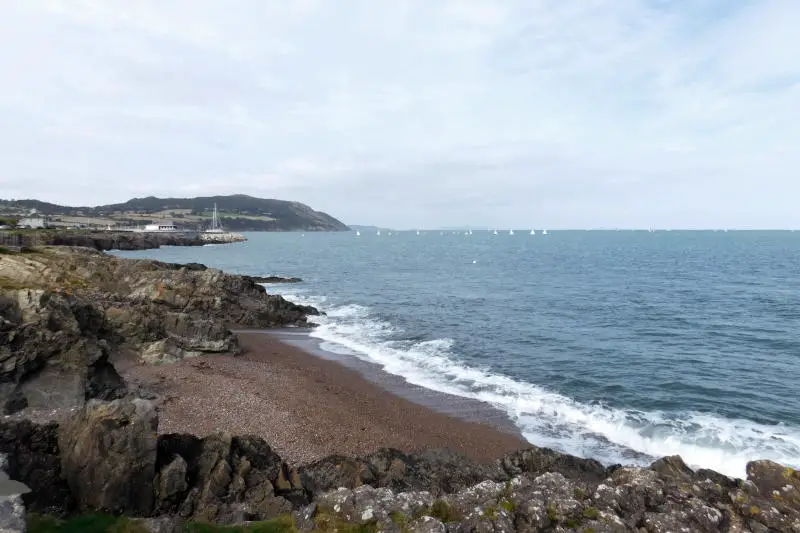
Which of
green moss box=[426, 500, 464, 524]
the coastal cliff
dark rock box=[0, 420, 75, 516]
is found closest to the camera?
green moss box=[426, 500, 464, 524]

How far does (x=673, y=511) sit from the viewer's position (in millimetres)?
10367

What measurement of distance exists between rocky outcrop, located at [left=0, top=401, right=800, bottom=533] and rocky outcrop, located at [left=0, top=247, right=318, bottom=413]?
383 inches

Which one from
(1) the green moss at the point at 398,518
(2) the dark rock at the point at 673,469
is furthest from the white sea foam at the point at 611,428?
(1) the green moss at the point at 398,518

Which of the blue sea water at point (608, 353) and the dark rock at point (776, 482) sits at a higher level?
the dark rock at point (776, 482)

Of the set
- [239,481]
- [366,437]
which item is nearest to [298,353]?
[366,437]

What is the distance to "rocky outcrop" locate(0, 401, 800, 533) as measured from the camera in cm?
1012

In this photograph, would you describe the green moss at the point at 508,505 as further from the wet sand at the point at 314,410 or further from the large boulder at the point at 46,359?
the large boulder at the point at 46,359

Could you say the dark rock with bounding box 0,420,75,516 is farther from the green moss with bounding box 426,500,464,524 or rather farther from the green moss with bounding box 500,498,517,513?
the green moss with bounding box 500,498,517,513

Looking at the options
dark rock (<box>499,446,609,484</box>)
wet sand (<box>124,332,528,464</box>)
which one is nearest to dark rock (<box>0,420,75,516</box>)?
wet sand (<box>124,332,528,464</box>)

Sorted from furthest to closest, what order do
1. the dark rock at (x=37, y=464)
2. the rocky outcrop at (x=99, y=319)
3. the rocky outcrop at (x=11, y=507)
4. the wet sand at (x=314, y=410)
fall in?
the rocky outcrop at (x=99, y=319), the wet sand at (x=314, y=410), the dark rock at (x=37, y=464), the rocky outcrop at (x=11, y=507)

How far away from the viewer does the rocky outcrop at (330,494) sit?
33.2 ft

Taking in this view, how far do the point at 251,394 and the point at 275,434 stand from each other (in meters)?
5.35

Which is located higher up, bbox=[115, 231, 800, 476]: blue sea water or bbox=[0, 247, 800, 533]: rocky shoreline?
bbox=[0, 247, 800, 533]: rocky shoreline

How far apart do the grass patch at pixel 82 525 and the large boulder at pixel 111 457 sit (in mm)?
1260
